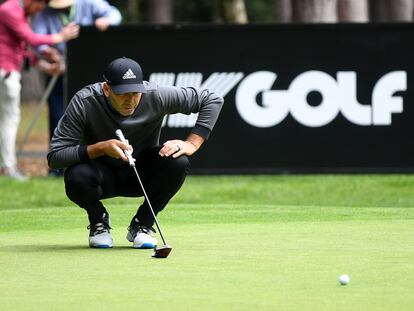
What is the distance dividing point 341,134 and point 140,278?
8.41 m

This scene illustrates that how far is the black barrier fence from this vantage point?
1545 centimetres

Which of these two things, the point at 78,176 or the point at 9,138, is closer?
the point at 78,176

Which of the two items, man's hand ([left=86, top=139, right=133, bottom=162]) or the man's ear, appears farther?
the man's ear

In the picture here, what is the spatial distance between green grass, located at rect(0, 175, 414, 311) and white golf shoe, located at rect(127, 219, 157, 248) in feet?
0.24

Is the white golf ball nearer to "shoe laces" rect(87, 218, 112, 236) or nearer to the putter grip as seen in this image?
the putter grip

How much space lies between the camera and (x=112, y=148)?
8578 millimetres

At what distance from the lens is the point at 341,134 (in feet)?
51.0

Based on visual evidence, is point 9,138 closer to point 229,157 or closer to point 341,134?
point 229,157

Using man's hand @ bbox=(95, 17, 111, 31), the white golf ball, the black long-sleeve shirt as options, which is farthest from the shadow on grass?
man's hand @ bbox=(95, 17, 111, 31)

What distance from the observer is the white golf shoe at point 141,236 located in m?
8.91

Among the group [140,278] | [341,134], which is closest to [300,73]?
[341,134]

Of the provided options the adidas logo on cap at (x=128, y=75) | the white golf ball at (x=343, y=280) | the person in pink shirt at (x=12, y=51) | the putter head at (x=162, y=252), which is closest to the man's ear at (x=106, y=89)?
the adidas logo on cap at (x=128, y=75)

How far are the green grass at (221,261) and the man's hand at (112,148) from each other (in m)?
0.61

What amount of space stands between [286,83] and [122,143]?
7.05 m
